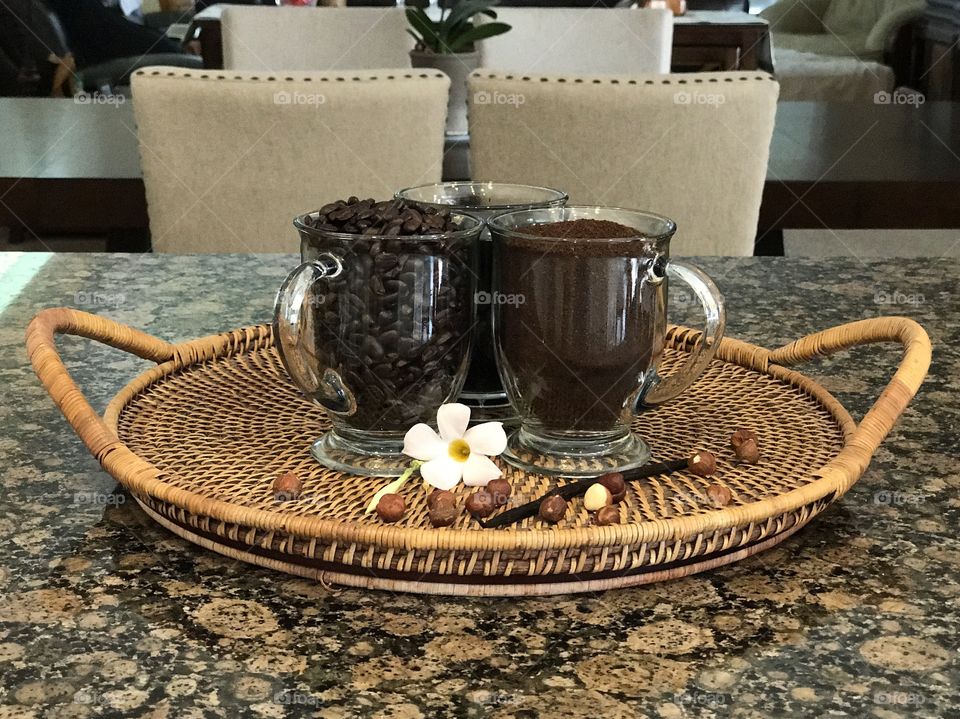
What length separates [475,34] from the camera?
9.06ft

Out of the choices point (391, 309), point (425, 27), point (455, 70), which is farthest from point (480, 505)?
point (425, 27)

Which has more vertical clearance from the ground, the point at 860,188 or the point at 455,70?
the point at 455,70

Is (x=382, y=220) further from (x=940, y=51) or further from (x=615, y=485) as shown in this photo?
(x=940, y=51)

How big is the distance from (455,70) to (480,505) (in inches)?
84.5

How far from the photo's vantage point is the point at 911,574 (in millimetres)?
538

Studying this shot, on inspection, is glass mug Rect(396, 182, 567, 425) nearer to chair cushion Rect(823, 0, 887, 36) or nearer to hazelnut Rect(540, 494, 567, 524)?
hazelnut Rect(540, 494, 567, 524)

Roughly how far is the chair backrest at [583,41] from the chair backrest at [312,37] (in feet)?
0.89

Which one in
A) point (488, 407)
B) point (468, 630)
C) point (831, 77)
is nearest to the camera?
point (468, 630)

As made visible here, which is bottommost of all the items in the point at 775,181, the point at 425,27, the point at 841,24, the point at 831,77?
the point at 831,77

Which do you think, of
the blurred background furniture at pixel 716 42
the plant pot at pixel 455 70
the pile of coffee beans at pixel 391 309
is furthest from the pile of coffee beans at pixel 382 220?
the blurred background furniture at pixel 716 42

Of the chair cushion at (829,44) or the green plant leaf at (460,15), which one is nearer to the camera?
the green plant leaf at (460,15)

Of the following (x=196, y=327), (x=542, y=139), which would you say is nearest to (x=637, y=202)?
(x=542, y=139)

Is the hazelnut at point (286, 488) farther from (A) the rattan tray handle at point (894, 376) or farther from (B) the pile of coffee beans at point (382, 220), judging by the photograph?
(A) the rattan tray handle at point (894, 376)

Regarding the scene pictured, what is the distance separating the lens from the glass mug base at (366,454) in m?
0.62
